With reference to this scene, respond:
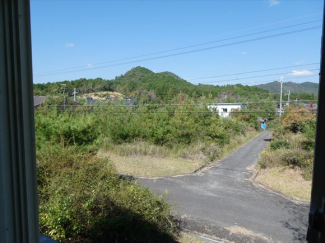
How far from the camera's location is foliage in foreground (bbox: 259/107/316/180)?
272 inches

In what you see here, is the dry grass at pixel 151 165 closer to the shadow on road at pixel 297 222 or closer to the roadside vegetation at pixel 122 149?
the roadside vegetation at pixel 122 149

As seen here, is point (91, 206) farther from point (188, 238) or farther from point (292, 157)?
point (292, 157)

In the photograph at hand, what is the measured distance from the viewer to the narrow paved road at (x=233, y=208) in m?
4.00

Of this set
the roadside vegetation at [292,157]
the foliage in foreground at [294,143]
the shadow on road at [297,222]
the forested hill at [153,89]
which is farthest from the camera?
the forested hill at [153,89]

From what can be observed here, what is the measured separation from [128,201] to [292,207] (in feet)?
12.4

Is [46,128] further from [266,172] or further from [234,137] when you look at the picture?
[234,137]

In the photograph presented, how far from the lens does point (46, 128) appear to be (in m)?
5.16

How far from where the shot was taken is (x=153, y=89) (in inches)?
596

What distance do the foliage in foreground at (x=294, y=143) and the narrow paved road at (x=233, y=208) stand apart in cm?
100

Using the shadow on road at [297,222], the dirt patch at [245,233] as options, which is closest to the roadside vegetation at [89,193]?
the dirt patch at [245,233]

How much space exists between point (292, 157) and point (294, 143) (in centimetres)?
96

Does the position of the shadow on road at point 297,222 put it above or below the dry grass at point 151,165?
above

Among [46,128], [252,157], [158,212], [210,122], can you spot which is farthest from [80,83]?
[158,212]

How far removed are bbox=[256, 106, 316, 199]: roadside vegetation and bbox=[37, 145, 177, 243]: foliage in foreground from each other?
403 cm
